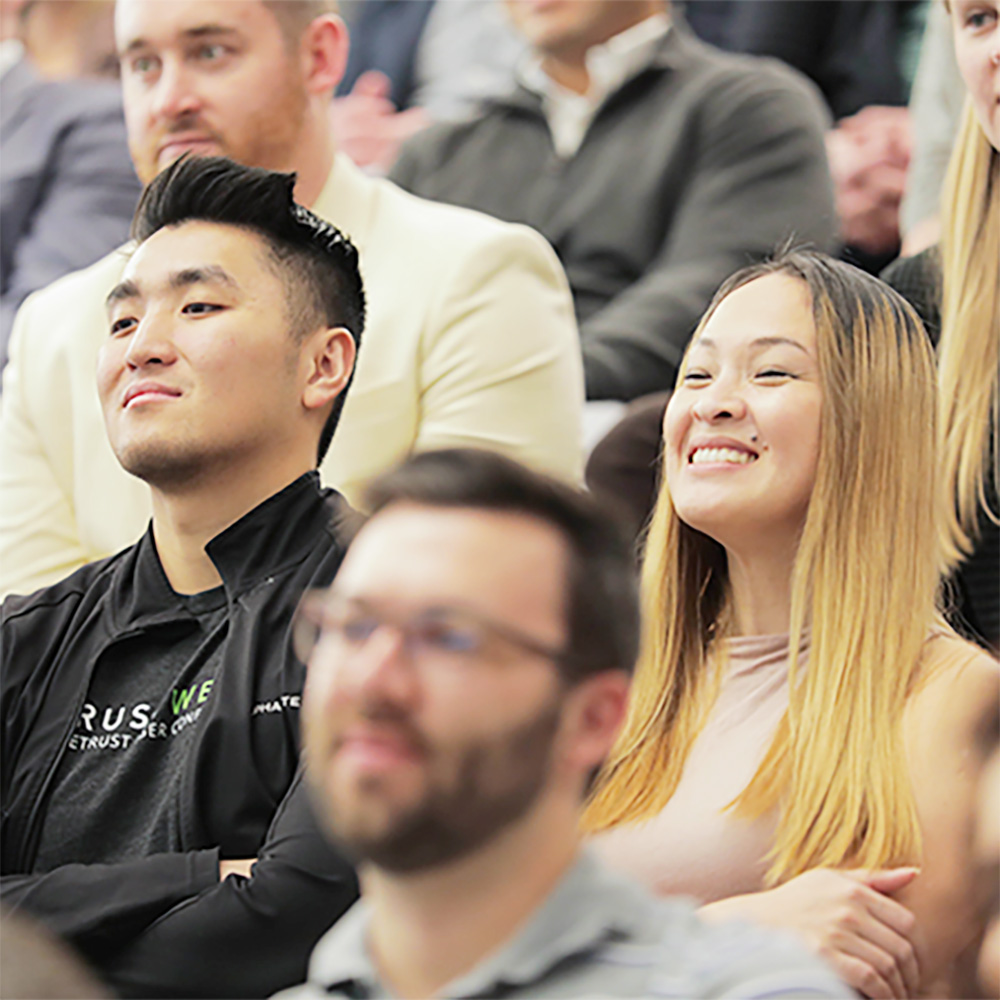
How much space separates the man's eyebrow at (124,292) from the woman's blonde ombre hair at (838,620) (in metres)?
0.48

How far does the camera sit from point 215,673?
1.38 m

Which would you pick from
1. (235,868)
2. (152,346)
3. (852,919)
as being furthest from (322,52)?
(852,919)

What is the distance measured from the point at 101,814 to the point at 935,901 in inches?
25.0

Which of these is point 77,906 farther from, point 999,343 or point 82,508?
point 999,343

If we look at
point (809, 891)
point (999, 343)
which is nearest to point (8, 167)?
point (999, 343)

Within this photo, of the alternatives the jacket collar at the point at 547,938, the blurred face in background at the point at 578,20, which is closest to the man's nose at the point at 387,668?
the jacket collar at the point at 547,938

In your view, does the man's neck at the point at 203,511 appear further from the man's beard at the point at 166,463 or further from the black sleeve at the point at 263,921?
the black sleeve at the point at 263,921

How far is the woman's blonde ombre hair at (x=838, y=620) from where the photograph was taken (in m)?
1.22

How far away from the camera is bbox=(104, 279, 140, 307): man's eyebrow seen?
1.48m

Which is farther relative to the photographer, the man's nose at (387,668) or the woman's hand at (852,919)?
the woman's hand at (852,919)

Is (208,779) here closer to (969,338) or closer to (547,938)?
(547,938)

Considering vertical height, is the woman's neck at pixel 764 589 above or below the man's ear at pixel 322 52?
below

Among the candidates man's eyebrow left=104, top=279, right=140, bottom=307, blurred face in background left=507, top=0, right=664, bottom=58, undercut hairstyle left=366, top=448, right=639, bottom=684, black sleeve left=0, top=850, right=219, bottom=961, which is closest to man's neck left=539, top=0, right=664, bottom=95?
blurred face in background left=507, top=0, right=664, bottom=58

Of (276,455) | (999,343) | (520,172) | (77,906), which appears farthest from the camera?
(520,172)
